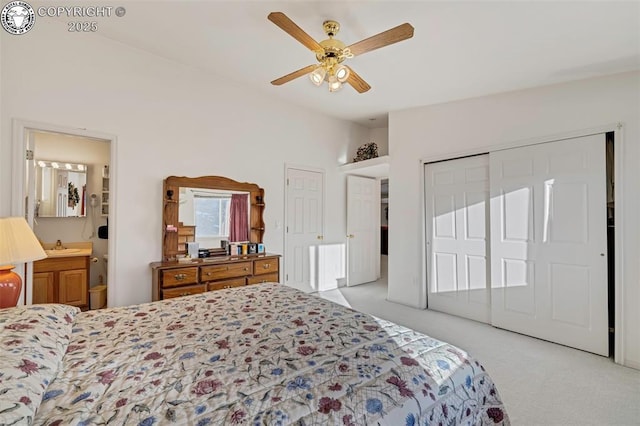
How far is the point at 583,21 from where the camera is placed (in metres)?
2.15

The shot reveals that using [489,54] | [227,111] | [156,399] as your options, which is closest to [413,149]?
[489,54]

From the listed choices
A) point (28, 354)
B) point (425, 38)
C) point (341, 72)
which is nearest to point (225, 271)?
point (28, 354)

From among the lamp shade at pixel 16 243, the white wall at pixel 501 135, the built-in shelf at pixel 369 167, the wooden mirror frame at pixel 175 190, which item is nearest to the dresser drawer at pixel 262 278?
the wooden mirror frame at pixel 175 190

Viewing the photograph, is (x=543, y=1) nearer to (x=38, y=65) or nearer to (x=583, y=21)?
(x=583, y=21)

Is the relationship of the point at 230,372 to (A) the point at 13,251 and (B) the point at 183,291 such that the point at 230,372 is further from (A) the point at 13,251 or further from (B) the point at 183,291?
(B) the point at 183,291

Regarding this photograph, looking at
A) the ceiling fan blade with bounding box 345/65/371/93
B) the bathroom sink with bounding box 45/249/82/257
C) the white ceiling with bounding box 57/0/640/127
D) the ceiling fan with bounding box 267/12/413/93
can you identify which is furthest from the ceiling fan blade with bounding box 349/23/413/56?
the bathroom sink with bounding box 45/249/82/257

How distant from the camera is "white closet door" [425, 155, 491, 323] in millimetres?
3504

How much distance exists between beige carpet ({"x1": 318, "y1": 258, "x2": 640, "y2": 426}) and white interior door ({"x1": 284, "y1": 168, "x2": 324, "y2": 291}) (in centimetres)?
166

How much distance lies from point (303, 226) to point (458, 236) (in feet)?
7.28

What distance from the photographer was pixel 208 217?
362 centimetres

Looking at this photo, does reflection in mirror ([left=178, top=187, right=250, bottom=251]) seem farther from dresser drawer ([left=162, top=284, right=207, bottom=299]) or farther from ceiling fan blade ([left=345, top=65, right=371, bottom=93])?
ceiling fan blade ([left=345, top=65, right=371, bottom=93])

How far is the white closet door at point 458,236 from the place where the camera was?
11.5 ft

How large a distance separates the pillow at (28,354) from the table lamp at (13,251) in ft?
2.60

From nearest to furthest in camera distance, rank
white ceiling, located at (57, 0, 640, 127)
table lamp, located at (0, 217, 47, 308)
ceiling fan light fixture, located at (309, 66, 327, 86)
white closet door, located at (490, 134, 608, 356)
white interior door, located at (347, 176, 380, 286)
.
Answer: table lamp, located at (0, 217, 47, 308) < white ceiling, located at (57, 0, 640, 127) < ceiling fan light fixture, located at (309, 66, 327, 86) < white closet door, located at (490, 134, 608, 356) < white interior door, located at (347, 176, 380, 286)
